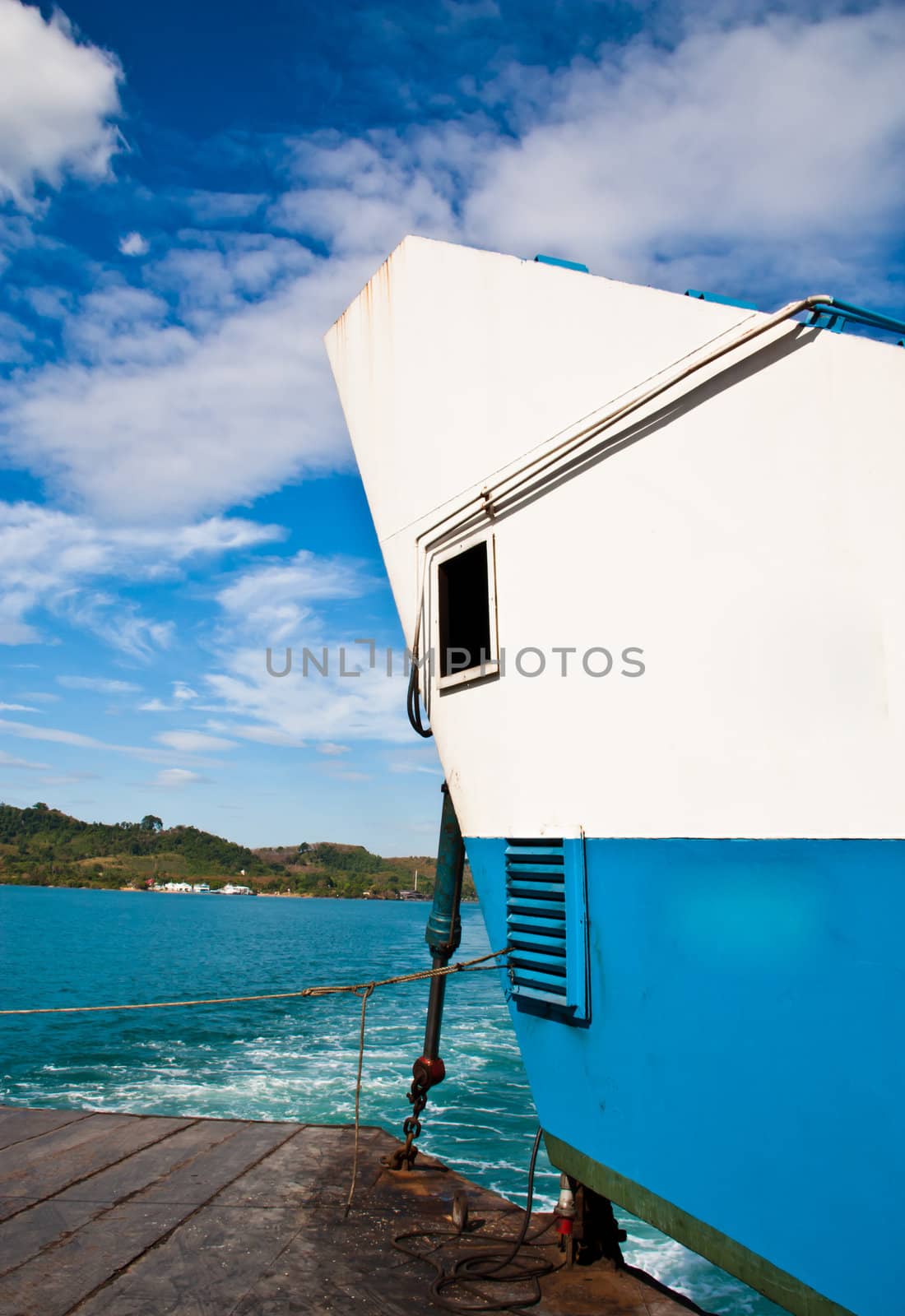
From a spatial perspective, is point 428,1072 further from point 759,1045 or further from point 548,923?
point 759,1045

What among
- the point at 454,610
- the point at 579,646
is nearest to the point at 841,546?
the point at 579,646

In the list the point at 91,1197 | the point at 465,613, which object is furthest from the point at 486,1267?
the point at 465,613

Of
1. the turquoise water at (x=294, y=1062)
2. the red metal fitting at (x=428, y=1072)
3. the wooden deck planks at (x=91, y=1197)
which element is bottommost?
the turquoise water at (x=294, y=1062)

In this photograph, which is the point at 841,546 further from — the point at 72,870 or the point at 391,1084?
the point at 72,870

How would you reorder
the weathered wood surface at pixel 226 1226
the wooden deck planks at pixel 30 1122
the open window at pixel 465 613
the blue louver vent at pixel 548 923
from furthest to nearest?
the wooden deck planks at pixel 30 1122 → the open window at pixel 465 613 → the weathered wood surface at pixel 226 1226 → the blue louver vent at pixel 548 923

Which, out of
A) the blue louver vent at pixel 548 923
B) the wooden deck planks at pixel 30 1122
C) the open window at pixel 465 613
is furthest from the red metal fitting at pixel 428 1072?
the wooden deck planks at pixel 30 1122

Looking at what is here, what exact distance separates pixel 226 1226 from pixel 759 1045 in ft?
12.3

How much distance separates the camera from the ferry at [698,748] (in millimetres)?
2896

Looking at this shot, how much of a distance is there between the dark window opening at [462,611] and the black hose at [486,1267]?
109 inches

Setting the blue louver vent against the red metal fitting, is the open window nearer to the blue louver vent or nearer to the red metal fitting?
the blue louver vent

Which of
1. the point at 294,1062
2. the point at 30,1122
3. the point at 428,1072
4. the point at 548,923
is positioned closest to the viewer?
the point at 548,923

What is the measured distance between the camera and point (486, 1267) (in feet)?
14.8

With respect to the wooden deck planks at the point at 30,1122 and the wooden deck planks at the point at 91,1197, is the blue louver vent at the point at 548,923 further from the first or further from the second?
the wooden deck planks at the point at 30,1122

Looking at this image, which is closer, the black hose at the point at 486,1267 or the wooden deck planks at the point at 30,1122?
the black hose at the point at 486,1267
